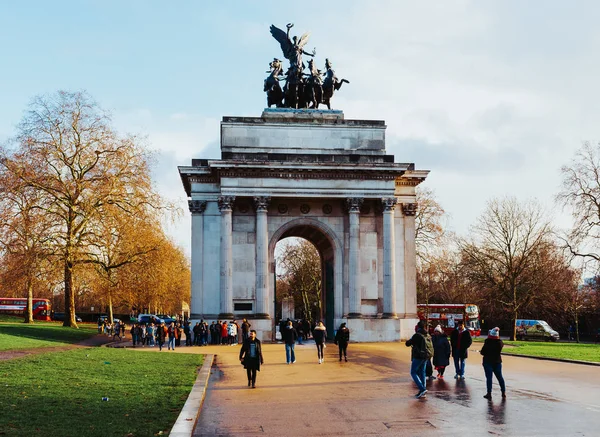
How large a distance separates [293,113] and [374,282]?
1214cm

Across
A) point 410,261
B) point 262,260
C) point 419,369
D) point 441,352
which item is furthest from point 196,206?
point 419,369

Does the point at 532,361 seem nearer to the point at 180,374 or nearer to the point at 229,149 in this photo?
the point at 180,374

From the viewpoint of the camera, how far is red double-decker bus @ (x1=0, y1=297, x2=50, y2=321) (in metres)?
86.4

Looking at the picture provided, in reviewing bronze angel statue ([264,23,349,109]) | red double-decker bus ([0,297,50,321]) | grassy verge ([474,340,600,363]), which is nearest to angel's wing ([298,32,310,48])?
bronze angel statue ([264,23,349,109])

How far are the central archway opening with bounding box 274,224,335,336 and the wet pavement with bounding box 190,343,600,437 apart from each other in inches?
821

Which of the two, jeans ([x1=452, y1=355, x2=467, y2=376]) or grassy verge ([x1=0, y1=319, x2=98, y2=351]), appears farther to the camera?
grassy verge ([x1=0, y1=319, x2=98, y2=351])

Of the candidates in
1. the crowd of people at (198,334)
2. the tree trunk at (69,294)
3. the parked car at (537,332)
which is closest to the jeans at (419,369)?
the crowd of people at (198,334)

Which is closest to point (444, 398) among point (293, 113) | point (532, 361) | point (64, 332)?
point (532, 361)

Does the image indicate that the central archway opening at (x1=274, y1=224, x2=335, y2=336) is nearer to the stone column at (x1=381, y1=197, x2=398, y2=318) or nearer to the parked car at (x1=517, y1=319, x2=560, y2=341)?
the stone column at (x1=381, y1=197, x2=398, y2=318)

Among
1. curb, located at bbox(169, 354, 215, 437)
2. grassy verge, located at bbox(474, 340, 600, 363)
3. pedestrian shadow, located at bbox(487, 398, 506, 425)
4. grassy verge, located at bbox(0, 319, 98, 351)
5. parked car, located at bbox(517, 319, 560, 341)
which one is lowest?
parked car, located at bbox(517, 319, 560, 341)

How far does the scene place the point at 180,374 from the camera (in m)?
20.8

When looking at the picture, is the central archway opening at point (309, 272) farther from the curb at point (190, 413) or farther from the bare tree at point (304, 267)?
the curb at point (190, 413)

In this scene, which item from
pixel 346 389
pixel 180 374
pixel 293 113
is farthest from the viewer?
pixel 293 113

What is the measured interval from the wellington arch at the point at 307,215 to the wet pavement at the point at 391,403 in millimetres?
17501
